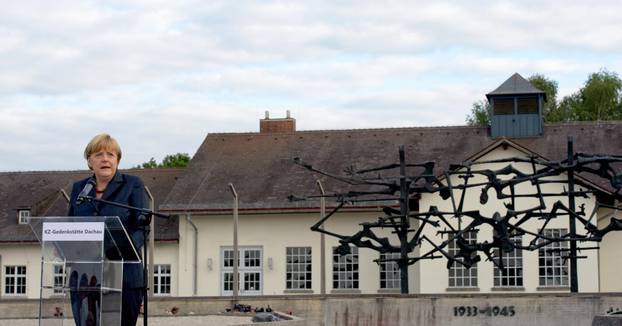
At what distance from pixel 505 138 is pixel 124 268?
117 ft

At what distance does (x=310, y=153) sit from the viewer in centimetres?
5091

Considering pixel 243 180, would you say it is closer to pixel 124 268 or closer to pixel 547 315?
pixel 547 315

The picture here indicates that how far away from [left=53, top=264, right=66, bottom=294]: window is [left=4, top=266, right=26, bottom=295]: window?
4117 centimetres

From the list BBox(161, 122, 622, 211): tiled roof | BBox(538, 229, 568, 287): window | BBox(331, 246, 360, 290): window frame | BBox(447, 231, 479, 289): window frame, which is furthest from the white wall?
BBox(538, 229, 568, 287): window

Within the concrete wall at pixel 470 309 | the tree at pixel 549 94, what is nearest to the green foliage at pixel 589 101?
the tree at pixel 549 94

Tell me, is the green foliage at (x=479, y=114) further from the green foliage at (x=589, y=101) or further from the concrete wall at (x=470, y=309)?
the concrete wall at (x=470, y=309)

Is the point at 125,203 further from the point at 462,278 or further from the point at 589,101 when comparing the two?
the point at 589,101

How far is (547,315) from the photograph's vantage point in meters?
21.7

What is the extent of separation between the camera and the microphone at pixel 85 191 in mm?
9961

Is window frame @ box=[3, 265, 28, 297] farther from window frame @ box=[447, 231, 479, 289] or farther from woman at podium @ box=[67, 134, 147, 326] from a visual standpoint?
woman at podium @ box=[67, 134, 147, 326]

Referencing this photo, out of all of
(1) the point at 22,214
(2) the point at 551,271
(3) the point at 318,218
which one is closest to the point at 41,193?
(1) the point at 22,214

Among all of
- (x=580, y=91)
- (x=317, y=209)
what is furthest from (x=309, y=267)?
(x=580, y=91)

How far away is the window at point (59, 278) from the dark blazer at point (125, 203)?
0.67 meters

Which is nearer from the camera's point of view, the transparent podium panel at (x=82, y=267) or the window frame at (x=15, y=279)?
the transparent podium panel at (x=82, y=267)
